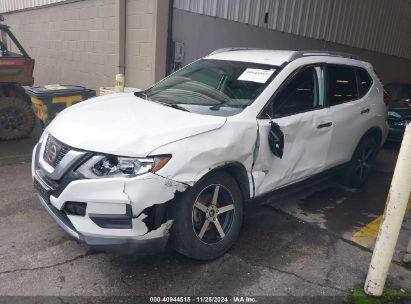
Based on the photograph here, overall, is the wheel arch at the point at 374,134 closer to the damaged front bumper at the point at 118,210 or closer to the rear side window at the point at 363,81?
the rear side window at the point at 363,81

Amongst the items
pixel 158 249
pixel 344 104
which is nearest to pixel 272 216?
pixel 344 104

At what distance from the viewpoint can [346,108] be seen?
14.5ft

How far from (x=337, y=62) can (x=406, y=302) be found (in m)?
2.66

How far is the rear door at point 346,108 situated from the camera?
14.0 feet

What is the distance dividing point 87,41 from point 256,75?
6.37 metres

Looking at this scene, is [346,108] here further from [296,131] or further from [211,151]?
[211,151]

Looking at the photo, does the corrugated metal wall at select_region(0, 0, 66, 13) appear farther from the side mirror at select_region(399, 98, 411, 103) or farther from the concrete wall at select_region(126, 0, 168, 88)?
the side mirror at select_region(399, 98, 411, 103)

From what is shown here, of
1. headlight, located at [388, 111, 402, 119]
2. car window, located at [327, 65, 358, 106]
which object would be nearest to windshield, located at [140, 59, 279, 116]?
car window, located at [327, 65, 358, 106]

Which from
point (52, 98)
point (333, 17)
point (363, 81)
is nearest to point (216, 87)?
point (363, 81)

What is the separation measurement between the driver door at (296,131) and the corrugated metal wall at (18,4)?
8200 mm

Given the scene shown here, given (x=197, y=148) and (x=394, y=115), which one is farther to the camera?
(x=394, y=115)

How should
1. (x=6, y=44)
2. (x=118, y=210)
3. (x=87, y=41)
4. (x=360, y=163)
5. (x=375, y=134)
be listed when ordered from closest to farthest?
(x=118, y=210) → (x=360, y=163) → (x=375, y=134) → (x=6, y=44) → (x=87, y=41)

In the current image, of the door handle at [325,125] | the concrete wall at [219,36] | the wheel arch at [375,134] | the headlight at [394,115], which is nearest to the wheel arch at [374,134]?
the wheel arch at [375,134]

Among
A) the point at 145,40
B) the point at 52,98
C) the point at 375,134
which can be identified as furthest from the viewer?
the point at 145,40
